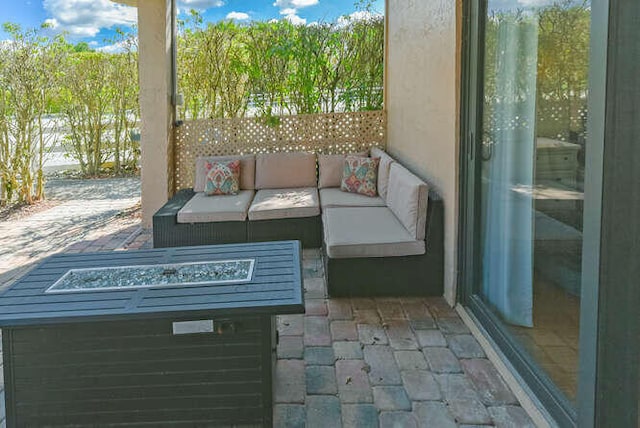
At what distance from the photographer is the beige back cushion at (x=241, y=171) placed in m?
5.75

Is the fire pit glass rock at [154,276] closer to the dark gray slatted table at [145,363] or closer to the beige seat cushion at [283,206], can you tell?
the dark gray slatted table at [145,363]

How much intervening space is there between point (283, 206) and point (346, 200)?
583mm

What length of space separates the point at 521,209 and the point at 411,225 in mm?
1254

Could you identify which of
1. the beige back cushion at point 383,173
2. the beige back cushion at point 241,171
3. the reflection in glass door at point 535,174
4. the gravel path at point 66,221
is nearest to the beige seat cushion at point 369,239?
the reflection in glass door at point 535,174

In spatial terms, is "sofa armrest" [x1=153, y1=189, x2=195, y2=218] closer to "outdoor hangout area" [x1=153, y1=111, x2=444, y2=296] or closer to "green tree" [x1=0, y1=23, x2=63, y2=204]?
"outdoor hangout area" [x1=153, y1=111, x2=444, y2=296]

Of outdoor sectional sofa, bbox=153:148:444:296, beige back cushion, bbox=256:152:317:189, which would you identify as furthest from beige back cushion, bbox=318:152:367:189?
beige back cushion, bbox=256:152:317:189

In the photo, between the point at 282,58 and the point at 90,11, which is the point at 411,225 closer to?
the point at 282,58

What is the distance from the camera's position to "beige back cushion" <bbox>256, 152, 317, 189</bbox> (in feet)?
18.9

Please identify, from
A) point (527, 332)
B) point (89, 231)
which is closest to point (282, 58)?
point (89, 231)

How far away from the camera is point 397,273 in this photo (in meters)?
3.74

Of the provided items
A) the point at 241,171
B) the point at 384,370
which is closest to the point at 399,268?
the point at 384,370

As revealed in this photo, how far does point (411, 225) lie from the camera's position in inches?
148

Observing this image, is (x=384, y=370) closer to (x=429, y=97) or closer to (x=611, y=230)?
(x=611, y=230)

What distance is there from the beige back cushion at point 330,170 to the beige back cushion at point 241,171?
72cm
